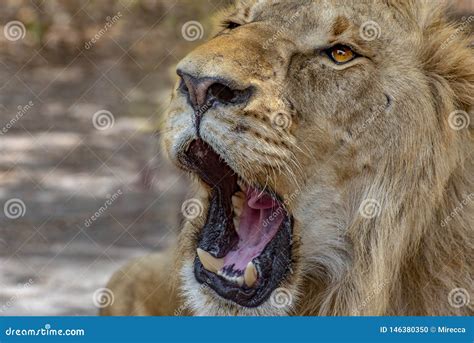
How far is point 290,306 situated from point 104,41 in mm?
4977

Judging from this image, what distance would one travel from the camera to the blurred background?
5902 millimetres

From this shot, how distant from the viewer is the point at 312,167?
334 centimetres

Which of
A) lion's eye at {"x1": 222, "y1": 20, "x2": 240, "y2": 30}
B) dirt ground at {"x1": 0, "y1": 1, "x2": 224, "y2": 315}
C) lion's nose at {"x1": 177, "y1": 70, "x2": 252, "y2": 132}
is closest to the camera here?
lion's nose at {"x1": 177, "y1": 70, "x2": 252, "y2": 132}

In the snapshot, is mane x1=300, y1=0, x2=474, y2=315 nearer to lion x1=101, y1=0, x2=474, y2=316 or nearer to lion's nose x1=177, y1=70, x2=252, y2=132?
lion x1=101, y1=0, x2=474, y2=316

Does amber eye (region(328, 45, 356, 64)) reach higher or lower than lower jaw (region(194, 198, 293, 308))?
higher

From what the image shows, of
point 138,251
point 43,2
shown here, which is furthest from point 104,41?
point 138,251

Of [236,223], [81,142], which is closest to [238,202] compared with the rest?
[236,223]

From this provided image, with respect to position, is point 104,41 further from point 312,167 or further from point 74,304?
point 312,167

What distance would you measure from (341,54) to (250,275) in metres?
0.75

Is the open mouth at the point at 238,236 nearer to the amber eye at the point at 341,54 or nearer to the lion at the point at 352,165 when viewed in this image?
the lion at the point at 352,165

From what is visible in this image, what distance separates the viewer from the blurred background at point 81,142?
5.90 m

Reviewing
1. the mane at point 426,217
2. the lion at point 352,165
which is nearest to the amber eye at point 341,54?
the lion at point 352,165

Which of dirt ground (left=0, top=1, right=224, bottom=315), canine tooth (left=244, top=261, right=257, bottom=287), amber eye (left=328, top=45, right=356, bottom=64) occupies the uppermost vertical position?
amber eye (left=328, top=45, right=356, bottom=64)

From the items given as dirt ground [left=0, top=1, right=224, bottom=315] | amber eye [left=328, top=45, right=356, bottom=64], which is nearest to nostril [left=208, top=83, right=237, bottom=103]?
amber eye [left=328, top=45, right=356, bottom=64]
